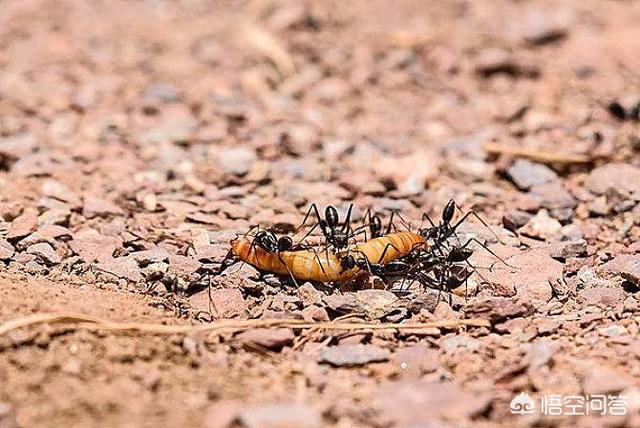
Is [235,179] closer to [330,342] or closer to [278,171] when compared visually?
[278,171]

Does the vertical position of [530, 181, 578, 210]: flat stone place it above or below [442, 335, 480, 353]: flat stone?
above

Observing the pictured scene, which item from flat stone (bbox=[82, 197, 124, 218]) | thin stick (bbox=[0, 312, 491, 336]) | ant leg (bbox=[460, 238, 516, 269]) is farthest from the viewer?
flat stone (bbox=[82, 197, 124, 218])

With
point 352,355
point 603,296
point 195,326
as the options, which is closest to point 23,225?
point 195,326

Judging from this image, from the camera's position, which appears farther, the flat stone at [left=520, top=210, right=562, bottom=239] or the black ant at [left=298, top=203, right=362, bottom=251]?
the flat stone at [left=520, top=210, right=562, bottom=239]

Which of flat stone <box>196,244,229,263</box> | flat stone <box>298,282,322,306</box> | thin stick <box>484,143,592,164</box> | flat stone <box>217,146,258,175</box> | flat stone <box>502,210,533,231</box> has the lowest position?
flat stone <box>502,210,533,231</box>

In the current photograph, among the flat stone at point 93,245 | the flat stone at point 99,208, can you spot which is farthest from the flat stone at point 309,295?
the flat stone at point 99,208

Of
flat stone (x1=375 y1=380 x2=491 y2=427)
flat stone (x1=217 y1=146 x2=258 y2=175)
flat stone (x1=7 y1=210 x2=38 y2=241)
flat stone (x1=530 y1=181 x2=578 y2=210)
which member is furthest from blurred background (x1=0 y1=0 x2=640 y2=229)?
flat stone (x1=375 y1=380 x2=491 y2=427)

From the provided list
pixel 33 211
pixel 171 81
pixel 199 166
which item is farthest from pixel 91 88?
pixel 33 211

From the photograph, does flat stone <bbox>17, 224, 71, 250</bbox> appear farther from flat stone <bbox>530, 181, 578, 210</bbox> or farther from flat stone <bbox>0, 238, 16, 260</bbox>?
flat stone <bbox>530, 181, 578, 210</bbox>

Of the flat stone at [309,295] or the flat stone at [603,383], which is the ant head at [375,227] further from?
the flat stone at [603,383]
